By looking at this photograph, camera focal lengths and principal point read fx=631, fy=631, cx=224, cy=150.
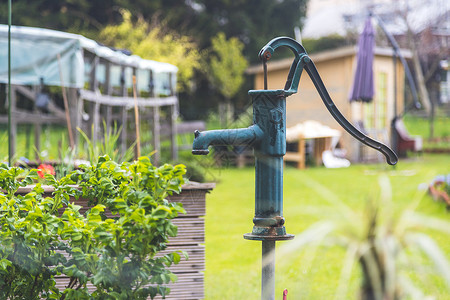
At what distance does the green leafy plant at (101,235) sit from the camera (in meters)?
1.76

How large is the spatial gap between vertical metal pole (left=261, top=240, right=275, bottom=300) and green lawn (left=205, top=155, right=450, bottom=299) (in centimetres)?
8

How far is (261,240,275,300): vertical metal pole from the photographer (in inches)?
67.2

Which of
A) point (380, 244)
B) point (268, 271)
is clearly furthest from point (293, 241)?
point (268, 271)

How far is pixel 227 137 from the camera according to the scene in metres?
1.82

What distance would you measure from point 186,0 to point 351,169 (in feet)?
46.5

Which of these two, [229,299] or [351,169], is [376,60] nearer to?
[351,169]

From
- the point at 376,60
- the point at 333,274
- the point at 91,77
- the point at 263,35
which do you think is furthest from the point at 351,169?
the point at 263,35

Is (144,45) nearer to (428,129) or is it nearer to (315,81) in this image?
(428,129)

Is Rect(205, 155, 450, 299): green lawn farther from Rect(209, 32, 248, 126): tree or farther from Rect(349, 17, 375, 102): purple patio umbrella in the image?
Rect(209, 32, 248, 126): tree

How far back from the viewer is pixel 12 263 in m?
1.92

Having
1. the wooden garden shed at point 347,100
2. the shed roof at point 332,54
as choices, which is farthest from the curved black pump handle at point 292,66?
the shed roof at point 332,54

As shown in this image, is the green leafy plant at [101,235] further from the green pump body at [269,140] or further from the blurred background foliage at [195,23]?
the blurred background foliage at [195,23]

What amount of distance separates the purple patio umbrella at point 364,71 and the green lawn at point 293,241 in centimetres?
145

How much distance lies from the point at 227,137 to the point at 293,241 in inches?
29.9
